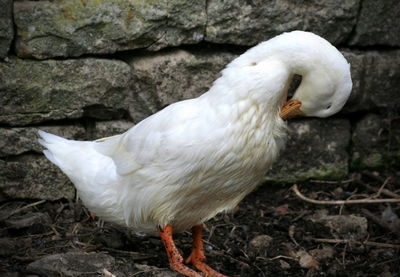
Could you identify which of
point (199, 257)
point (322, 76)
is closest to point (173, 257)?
point (199, 257)

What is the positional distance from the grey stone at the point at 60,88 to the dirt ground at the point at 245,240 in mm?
644

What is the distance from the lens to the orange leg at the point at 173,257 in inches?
126

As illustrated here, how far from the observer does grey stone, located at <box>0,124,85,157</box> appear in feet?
12.6

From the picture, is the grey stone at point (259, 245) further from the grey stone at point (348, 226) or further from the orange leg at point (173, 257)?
the orange leg at point (173, 257)

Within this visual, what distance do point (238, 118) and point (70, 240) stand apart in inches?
56.5

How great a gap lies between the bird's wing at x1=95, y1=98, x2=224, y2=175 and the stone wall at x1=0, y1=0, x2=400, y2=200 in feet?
2.24

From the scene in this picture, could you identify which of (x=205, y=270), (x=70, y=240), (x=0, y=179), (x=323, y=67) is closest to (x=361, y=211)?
(x=205, y=270)

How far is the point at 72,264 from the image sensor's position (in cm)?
316

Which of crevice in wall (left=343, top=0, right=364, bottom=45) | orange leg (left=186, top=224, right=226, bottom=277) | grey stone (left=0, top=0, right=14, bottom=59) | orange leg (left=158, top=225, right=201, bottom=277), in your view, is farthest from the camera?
crevice in wall (left=343, top=0, right=364, bottom=45)

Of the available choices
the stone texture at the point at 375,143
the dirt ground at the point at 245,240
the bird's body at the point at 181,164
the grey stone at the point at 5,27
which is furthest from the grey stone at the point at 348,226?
the grey stone at the point at 5,27

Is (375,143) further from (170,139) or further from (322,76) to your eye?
(170,139)

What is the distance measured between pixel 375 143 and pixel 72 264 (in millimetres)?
2561

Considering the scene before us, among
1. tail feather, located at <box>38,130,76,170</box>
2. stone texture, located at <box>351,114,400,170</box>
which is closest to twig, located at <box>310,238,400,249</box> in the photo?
stone texture, located at <box>351,114,400,170</box>

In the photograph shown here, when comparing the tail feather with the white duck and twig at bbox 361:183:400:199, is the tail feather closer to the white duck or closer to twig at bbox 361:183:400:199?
the white duck
